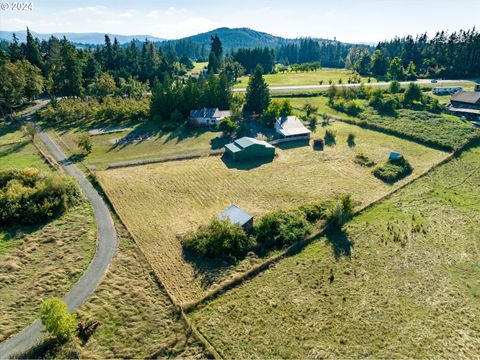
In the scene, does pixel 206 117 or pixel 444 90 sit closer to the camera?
pixel 206 117

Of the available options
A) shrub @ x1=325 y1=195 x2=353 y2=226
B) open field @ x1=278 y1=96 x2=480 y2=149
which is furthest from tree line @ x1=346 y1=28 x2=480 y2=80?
shrub @ x1=325 y1=195 x2=353 y2=226

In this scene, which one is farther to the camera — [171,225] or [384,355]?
[171,225]

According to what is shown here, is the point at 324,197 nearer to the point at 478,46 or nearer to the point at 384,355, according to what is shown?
the point at 384,355

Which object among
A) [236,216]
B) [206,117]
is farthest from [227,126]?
[236,216]

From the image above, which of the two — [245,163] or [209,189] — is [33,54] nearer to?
[245,163]

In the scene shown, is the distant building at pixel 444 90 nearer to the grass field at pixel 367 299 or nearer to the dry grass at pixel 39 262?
the grass field at pixel 367 299

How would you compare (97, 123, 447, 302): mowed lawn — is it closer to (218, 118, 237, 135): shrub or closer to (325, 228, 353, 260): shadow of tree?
(325, 228, 353, 260): shadow of tree

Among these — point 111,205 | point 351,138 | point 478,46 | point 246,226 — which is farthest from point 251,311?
point 478,46
